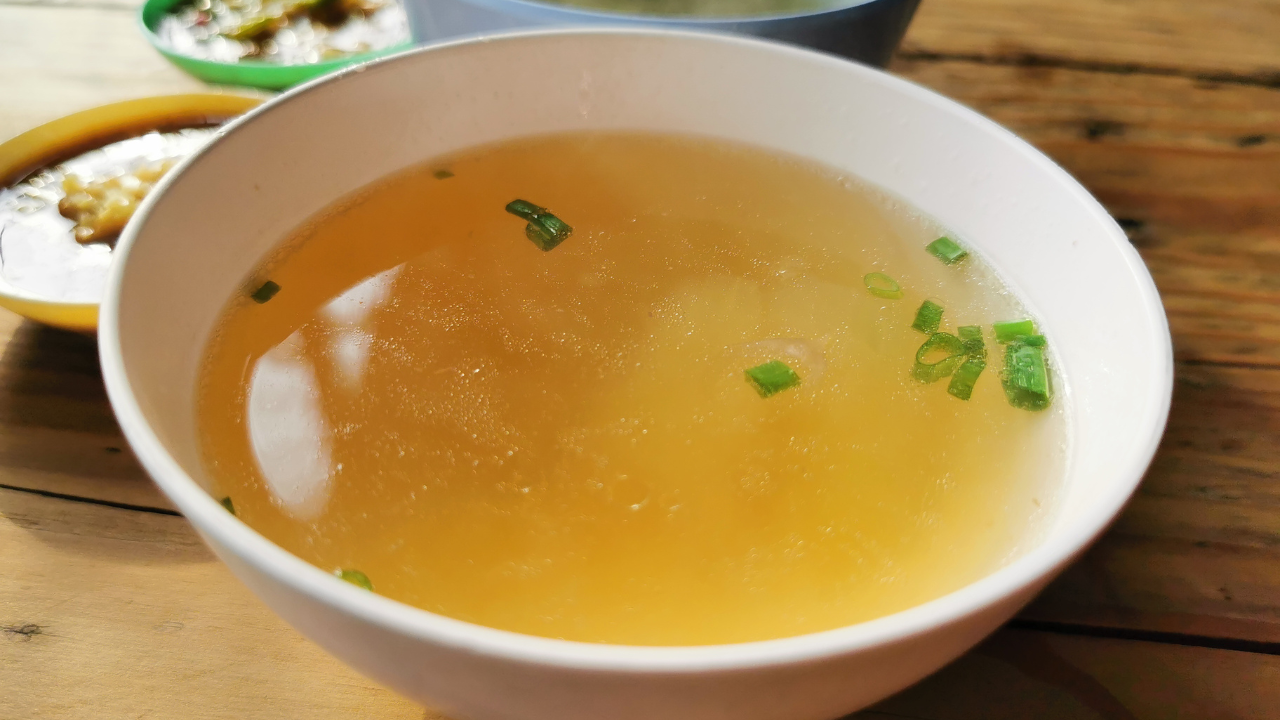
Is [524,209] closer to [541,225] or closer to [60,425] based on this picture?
[541,225]

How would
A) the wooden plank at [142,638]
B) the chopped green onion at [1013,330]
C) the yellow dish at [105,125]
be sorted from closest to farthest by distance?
the wooden plank at [142,638] → the chopped green onion at [1013,330] → the yellow dish at [105,125]

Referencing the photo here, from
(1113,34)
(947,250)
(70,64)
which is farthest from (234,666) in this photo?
(1113,34)

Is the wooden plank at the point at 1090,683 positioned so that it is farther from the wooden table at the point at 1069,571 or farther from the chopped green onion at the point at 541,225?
the chopped green onion at the point at 541,225

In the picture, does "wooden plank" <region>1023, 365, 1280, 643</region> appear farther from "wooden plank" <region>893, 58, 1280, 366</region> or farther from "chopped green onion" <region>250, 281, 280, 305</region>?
"chopped green onion" <region>250, 281, 280, 305</region>

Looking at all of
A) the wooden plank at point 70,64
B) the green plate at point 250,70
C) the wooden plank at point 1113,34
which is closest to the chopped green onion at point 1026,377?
the wooden plank at point 1113,34

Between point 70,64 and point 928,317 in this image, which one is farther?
point 70,64

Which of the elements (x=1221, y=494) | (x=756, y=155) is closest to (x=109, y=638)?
(x=756, y=155)
